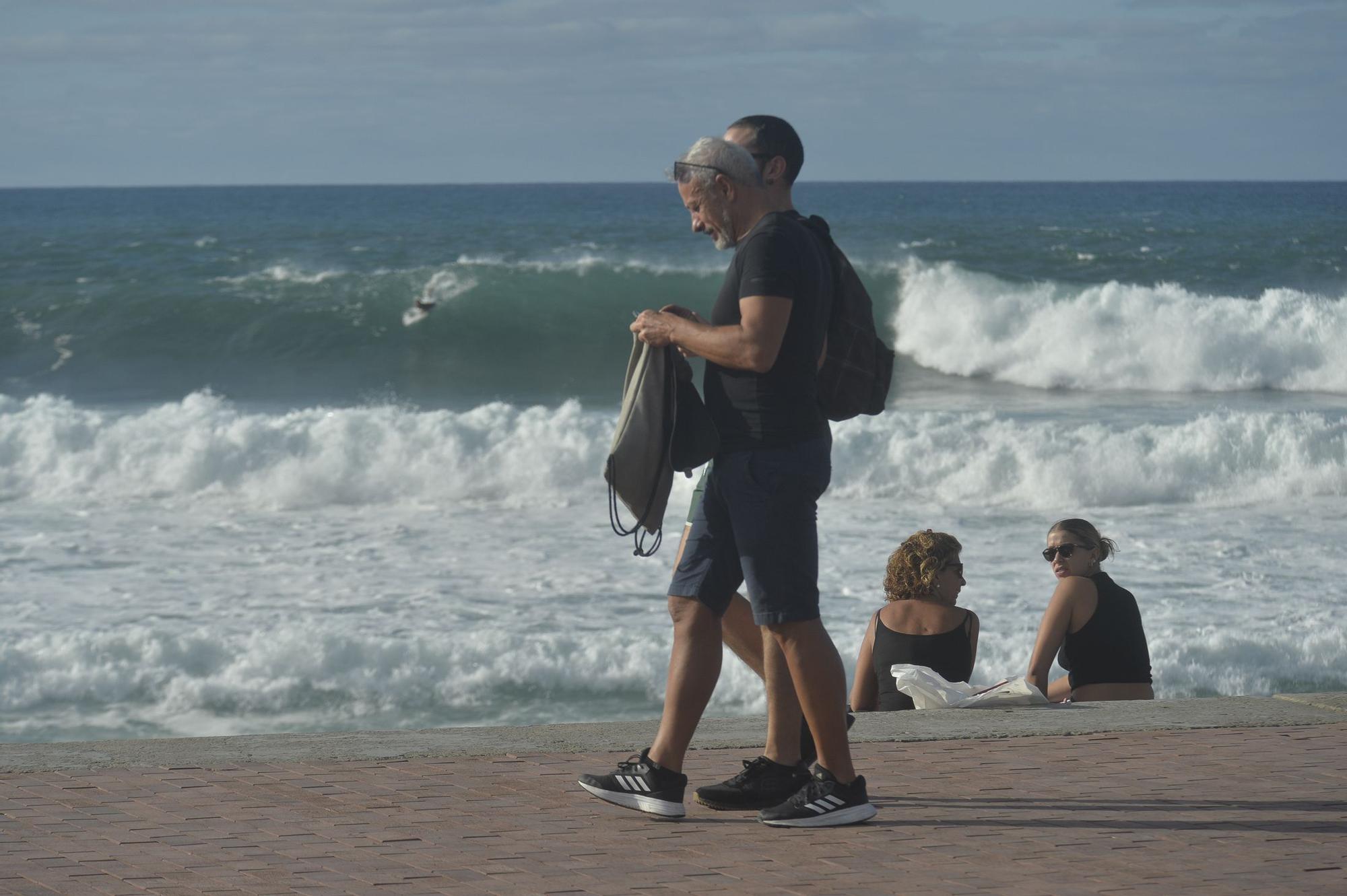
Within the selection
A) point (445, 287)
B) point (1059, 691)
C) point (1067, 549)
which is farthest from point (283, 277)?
point (1067, 549)

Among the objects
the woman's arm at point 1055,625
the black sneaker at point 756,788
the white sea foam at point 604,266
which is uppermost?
the white sea foam at point 604,266

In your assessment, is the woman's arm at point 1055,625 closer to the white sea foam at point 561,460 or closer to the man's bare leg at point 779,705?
the man's bare leg at point 779,705

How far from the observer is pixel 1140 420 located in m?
17.0

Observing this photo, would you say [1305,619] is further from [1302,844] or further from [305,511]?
[305,511]

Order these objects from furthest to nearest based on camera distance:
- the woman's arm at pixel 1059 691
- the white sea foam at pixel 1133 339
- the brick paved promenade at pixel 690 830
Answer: the white sea foam at pixel 1133 339, the woman's arm at pixel 1059 691, the brick paved promenade at pixel 690 830

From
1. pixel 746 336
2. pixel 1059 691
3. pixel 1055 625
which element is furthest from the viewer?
pixel 1059 691

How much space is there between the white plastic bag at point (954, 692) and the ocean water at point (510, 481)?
2195mm

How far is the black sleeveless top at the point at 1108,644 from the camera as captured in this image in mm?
5301

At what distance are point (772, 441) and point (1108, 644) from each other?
2.30 meters

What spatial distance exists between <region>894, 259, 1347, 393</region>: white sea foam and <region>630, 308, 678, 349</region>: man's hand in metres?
17.6

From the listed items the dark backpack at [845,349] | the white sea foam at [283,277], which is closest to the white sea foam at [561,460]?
the dark backpack at [845,349]

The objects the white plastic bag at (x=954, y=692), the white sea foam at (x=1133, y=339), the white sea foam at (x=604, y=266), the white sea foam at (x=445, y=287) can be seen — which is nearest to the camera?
the white plastic bag at (x=954, y=692)

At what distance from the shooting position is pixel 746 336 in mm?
3430

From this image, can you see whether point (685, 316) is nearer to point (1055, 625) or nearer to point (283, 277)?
point (1055, 625)
